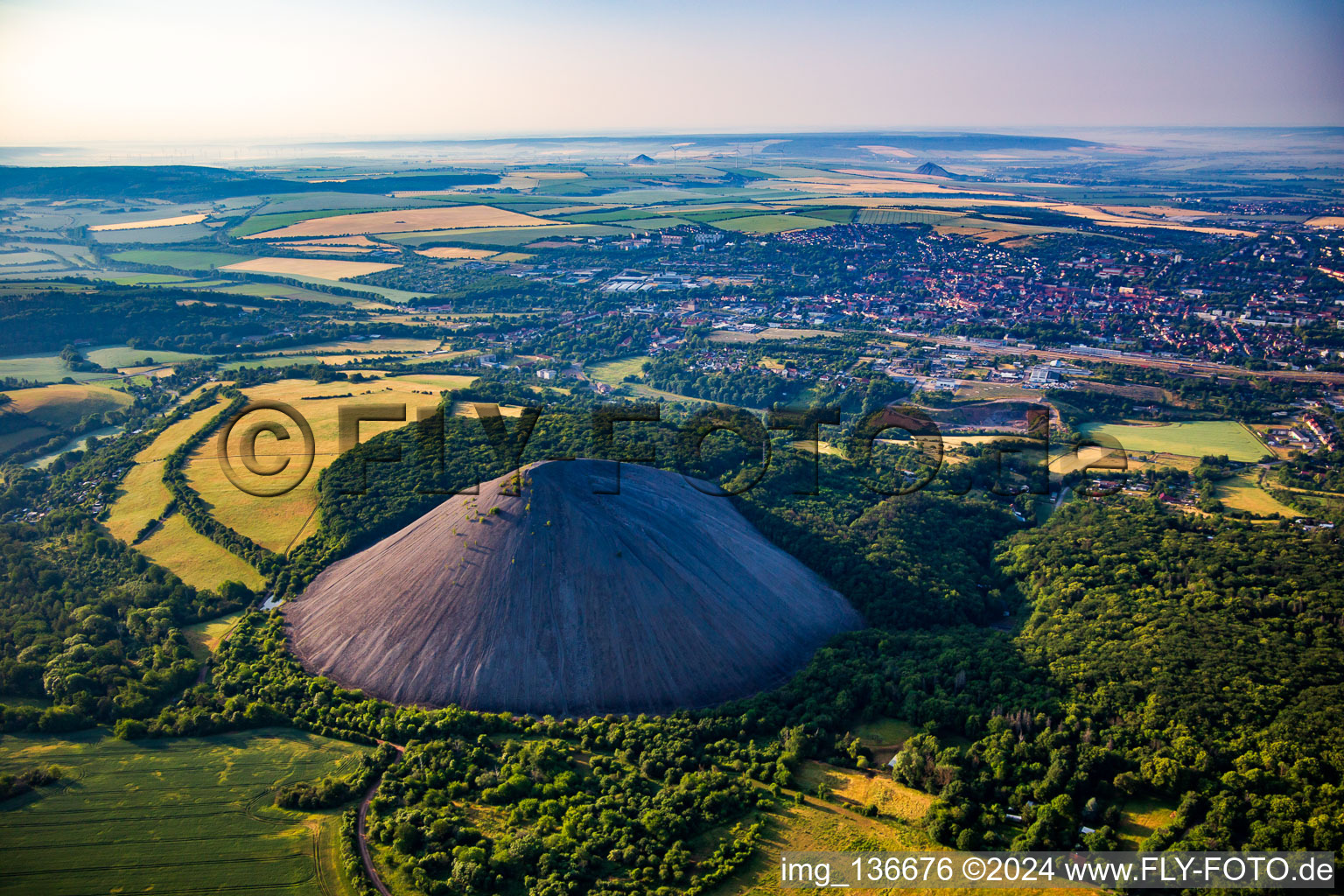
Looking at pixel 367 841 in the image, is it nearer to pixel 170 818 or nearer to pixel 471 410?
pixel 170 818

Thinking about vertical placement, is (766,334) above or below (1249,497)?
above

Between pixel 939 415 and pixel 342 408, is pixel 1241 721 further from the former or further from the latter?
pixel 342 408

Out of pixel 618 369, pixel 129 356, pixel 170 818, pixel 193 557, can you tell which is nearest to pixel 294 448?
pixel 193 557

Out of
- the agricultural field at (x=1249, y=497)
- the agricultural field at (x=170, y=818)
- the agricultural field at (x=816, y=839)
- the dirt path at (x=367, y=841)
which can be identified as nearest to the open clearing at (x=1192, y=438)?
the agricultural field at (x=1249, y=497)

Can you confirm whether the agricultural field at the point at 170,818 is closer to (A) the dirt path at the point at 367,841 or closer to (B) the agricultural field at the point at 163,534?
(A) the dirt path at the point at 367,841

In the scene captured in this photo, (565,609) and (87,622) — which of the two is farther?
(87,622)

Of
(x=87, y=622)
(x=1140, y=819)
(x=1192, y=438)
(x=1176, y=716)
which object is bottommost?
(x=1140, y=819)

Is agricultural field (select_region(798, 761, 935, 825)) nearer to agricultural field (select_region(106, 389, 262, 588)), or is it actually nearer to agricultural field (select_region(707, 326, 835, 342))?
agricultural field (select_region(106, 389, 262, 588))
